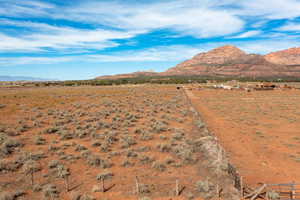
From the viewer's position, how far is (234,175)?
30.4 ft

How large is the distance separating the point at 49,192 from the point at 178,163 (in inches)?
243

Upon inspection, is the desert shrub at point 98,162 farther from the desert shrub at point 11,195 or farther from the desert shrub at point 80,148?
the desert shrub at point 11,195

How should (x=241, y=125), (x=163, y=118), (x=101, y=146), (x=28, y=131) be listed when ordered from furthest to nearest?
(x=163, y=118)
(x=241, y=125)
(x=28, y=131)
(x=101, y=146)

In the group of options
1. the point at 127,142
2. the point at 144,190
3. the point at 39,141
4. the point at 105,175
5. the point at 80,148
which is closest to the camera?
the point at 144,190

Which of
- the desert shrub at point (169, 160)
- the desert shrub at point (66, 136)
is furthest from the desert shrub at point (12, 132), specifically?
the desert shrub at point (169, 160)

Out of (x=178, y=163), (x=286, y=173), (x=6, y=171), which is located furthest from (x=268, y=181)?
(x=6, y=171)

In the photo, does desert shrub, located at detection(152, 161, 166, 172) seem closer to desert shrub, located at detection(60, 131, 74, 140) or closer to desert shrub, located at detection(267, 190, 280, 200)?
desert shrub, located at detection(267, 190, 280, 200)

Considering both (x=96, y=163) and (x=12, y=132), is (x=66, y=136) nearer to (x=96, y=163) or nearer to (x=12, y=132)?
(x=12, y=132)

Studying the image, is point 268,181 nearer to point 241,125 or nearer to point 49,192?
point 49,192

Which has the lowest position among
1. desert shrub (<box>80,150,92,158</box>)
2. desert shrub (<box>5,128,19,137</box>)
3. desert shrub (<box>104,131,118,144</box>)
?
desert shrub (<box>80,150,92,158</box>)

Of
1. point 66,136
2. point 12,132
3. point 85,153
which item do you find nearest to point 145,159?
point 85,153

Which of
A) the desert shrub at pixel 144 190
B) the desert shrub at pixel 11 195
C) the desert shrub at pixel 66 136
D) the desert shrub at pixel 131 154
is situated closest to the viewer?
the desert shrub at pixel 11 195

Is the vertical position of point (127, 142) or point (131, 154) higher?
point (127, 142)

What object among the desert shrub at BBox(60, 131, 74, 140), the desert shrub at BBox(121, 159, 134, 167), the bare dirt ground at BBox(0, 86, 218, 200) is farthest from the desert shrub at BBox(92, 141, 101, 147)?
the desert shrub at BBox(121, 159, 134, 167)
